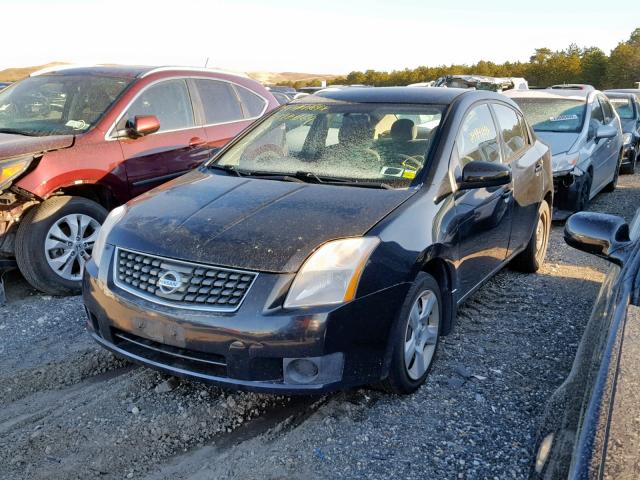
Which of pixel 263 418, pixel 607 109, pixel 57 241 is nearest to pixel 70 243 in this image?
pixel 57 241

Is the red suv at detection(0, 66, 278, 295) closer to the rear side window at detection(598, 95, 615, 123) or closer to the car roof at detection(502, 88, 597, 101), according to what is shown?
the car roof at detection(502, 88, 597, 101)

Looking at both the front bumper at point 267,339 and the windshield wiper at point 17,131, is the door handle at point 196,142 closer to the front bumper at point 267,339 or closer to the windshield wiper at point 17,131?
the windshield wiper at point 17,131

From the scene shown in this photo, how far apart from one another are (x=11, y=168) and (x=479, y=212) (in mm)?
3415

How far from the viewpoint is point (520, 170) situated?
4879 mm

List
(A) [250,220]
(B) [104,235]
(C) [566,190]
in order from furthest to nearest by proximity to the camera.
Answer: (C) [566,190], (B) [104,235], (A) [250,220]

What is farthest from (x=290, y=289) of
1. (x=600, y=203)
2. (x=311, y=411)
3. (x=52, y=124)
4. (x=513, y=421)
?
(x=600, y=203)

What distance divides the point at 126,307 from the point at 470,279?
86.2 inches

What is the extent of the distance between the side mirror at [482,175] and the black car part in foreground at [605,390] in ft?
3.42

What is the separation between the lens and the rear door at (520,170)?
477 centimetres

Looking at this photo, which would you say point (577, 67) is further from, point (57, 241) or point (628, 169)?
point (57, 241)

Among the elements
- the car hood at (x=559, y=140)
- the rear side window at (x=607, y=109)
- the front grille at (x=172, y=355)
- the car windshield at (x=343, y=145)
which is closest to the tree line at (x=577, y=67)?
the rear side window at (x=607, y=109)

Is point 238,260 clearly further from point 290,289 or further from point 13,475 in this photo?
point 13,475

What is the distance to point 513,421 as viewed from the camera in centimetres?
320

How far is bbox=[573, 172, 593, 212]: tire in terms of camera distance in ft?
24.5
